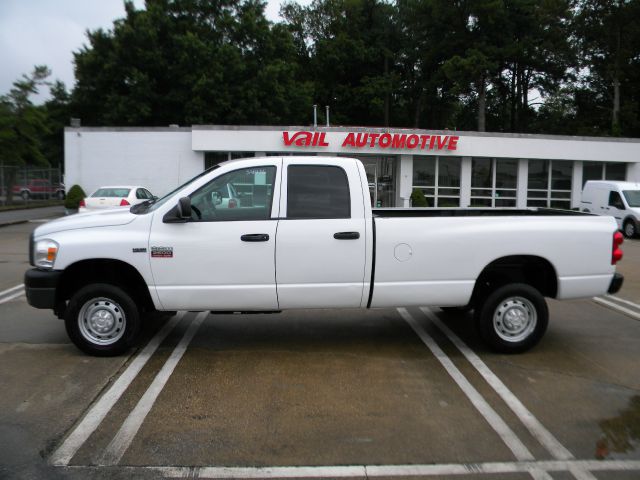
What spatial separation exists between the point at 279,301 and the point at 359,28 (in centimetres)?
5472

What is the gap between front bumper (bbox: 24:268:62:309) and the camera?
543 cm

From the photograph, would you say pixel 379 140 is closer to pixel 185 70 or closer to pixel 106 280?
pixel 106 280

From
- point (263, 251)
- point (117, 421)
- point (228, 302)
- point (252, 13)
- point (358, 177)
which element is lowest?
point (117, 421)

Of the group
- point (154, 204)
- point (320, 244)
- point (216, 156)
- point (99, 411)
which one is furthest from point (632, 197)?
point (99, 411)

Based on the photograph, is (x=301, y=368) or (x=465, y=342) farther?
(x=465, y=342)

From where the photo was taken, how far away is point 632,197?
1988cm

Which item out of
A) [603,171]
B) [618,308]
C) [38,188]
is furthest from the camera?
[38,188]

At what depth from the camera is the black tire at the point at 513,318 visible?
582 centimetres

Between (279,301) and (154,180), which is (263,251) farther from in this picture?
(154,180)

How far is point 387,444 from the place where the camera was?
12.9ft

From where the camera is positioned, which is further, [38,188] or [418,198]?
[38,188]

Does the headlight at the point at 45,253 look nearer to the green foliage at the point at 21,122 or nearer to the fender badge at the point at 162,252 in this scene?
the fender badge at the point at 162,252

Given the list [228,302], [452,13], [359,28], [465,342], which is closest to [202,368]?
[228,302]

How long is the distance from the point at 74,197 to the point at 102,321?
20.8 m
